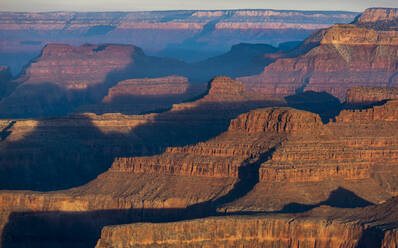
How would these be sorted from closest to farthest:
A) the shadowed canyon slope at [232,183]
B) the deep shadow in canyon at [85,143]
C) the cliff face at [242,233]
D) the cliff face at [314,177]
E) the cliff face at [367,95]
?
1. the cliff face at [242,233]
2. the cliff face at [314,177]
3. the shadowed canyon slope at [232,183]
4. the deep shadow in canyon at [85,143]
5. the cliff face at [367,95]

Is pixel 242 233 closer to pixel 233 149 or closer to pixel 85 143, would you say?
pixel 233 149

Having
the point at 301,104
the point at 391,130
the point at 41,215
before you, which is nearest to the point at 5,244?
the point at 41,215

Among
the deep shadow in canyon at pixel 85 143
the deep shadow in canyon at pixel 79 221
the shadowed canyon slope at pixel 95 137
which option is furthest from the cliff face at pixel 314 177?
the shadowed canyon slope at pixel 95 137

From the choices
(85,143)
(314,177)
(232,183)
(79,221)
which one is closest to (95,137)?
(85,143)

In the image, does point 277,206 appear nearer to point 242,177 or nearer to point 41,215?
point 242,177

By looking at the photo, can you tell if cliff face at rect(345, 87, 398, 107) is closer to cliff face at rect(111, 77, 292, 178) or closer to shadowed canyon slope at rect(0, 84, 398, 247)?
shadowed canyon slope at rect(0, 84, 398, 247)

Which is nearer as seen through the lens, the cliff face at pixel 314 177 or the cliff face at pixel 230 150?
the cliff face at pixel 314 177

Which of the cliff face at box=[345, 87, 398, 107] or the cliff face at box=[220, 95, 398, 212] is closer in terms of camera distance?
the cliff face at box=[220, 95, 398, 212]

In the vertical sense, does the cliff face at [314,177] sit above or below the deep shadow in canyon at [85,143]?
above

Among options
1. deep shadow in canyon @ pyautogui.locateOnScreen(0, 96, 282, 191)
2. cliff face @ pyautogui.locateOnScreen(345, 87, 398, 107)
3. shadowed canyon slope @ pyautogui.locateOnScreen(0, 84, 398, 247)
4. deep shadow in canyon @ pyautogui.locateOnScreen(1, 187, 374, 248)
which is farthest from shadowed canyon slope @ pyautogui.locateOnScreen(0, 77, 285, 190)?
deep shadow in canyon @ pyautogui.locateOnScreen(1, 187, 374, 248)

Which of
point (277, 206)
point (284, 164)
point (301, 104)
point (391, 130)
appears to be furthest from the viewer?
point (301, 104)

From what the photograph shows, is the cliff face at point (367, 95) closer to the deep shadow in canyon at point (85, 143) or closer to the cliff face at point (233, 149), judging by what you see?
the deep shadow in canyon at point (85, 143)
